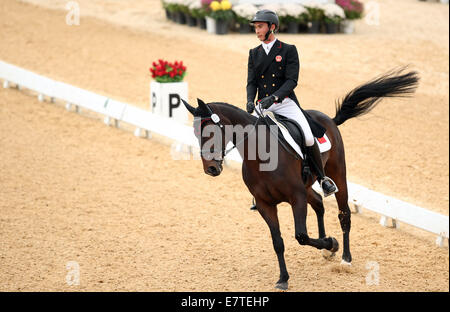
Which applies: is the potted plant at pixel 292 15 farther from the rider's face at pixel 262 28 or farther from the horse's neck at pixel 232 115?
the horse's neck at pixel 232 115

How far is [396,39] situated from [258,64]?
1602cm

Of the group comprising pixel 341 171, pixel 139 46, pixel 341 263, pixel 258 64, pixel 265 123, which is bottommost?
pixel 139 46

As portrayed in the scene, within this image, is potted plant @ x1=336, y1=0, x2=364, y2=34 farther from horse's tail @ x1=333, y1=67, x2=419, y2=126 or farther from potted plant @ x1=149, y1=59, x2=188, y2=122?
A: horse's tail @ x1=333, y1=67, x2=419, y2=126

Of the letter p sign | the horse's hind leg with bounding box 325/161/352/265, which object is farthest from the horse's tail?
the letter p sign

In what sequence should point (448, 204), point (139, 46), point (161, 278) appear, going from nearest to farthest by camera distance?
1. point (161, 278)
2. point (448, 204)
3. point (139, 46)

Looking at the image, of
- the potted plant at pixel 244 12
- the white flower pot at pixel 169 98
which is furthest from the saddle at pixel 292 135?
the potted plant at pixel 244 12

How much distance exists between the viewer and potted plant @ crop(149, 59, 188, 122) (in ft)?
42.4

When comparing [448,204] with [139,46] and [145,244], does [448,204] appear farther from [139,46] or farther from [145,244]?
[139,46]

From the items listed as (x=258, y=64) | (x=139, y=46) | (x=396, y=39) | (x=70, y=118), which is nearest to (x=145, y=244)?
(x=258, y=64)

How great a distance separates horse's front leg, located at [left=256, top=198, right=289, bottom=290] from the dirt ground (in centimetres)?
21

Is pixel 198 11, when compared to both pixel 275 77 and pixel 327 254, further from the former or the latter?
pixel 275 77

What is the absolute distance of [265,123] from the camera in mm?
6430

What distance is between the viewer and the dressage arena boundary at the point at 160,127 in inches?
362

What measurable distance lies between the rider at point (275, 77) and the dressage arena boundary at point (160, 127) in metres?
2.93
